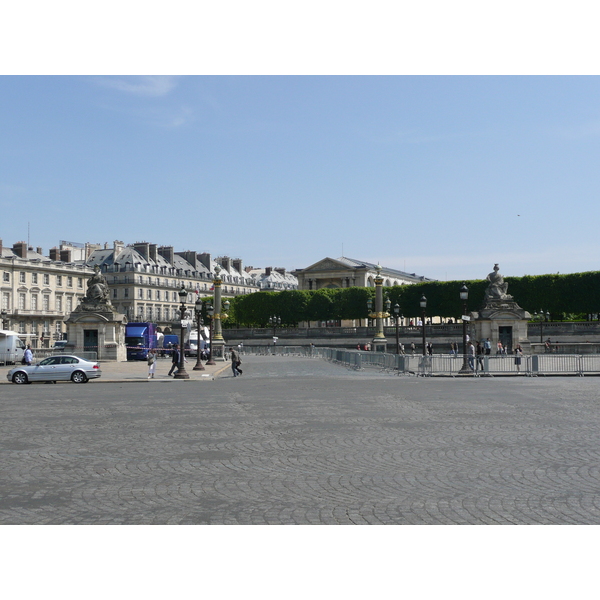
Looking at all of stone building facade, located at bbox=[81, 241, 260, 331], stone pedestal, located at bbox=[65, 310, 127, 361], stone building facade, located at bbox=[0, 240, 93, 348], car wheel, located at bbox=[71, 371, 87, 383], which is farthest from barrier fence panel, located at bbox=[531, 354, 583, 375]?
stone building facade, located at bbox=[81, 241, 260, 331]

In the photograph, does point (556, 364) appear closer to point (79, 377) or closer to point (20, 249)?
point (79, 377)

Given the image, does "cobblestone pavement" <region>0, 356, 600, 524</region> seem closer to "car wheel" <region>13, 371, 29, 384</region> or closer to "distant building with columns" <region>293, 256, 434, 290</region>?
"car wheel" <region>13, 371, 29, 384</region>

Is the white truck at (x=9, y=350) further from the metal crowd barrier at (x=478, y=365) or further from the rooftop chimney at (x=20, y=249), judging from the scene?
the rooftop chimney at (x=20, y=249)

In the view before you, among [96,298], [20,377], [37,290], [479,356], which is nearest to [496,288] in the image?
[479,356]

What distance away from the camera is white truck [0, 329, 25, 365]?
162 ft

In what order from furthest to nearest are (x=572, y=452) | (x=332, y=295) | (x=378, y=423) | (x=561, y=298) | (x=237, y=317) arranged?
1. (x=237, y=317)
2. (x=332, y=295)
3. (x=561, y=298)
4. (x=378, y=423)
5. (x=572, y=452)

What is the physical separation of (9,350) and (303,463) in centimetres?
4537

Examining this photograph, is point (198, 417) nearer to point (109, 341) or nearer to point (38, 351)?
point (109, 341)

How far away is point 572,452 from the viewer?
397 inches

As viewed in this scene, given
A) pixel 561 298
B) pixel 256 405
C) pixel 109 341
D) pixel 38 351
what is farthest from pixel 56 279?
pixel 256 405

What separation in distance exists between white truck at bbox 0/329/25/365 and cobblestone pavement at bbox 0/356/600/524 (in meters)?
34.1

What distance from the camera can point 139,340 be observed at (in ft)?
191

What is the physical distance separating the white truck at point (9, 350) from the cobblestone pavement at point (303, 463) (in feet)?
112

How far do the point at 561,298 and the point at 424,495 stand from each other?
246 ft
